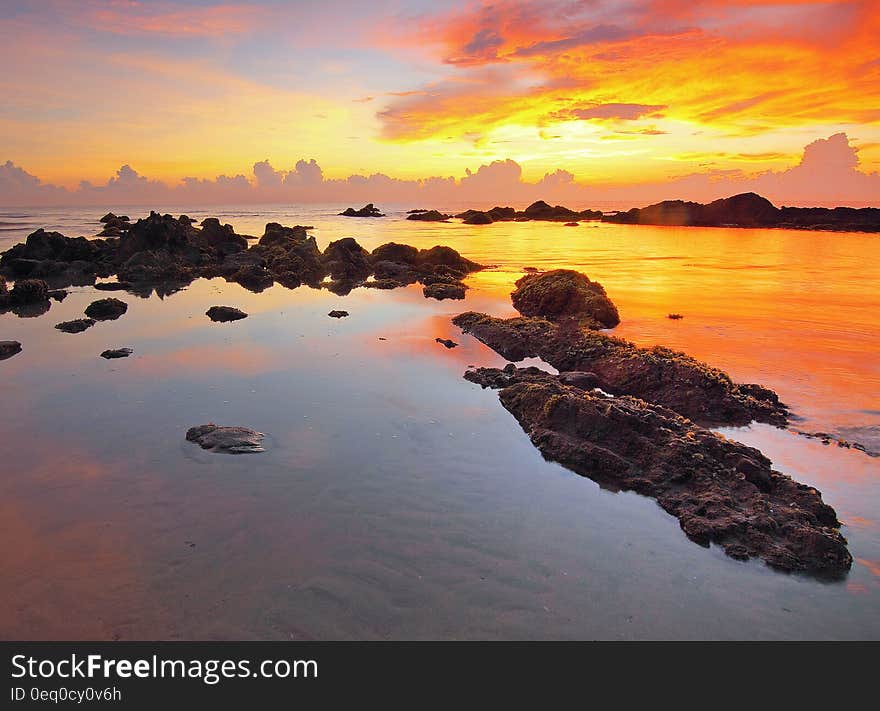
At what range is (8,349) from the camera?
1407 centimetres

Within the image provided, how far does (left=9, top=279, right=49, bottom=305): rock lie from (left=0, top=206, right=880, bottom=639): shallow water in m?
7.32

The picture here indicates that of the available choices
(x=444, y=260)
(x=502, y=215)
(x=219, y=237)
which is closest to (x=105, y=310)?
(x=444, y=260)

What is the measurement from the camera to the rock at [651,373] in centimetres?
1002

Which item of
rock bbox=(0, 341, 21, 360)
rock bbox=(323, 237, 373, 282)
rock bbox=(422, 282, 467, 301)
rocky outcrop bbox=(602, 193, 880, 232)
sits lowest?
rock bbox=(0, 341, 21, 360)

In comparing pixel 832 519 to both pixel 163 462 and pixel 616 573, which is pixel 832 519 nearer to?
pixel 616 573

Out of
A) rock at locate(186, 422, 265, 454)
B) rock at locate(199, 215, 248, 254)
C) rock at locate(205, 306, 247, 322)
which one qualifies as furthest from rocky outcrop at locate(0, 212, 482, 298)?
rock at locate(186, 422, 265, 454)

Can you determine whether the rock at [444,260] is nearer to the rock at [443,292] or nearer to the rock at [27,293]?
the rock at [443,292]

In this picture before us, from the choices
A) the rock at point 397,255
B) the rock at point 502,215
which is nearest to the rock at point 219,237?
the rock at point 397,255

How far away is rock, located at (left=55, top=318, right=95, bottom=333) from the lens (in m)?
16.6

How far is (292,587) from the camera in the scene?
5.45 metres

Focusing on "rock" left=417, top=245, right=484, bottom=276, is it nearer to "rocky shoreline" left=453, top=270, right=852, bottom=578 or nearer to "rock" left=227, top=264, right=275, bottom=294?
"rock" left=227, top=264, right=275, bottom=294

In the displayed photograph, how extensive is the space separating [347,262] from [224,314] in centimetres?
1393

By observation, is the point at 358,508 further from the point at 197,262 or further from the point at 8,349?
the point at 197,262

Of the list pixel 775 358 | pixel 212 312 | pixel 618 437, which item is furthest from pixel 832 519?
pixel 212 312
